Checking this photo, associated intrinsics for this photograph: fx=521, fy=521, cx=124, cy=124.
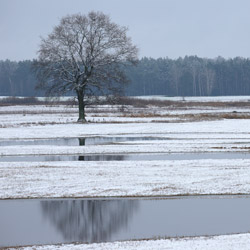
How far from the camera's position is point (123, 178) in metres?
19.8

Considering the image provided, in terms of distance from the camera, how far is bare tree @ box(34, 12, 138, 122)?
54.7m

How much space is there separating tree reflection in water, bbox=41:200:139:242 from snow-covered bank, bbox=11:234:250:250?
0.69 meters

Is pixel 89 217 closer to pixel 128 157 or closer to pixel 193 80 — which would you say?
pixel 128 157

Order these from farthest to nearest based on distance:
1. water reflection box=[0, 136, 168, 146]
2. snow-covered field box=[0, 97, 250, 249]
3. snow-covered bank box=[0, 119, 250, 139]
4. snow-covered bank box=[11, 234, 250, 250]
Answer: snow-covered bank box=[0, 119, 250, 139]
water reflection box=[0, 136, 168, 146]
snow-covered field box=[0, 97, 250, 249]
snow-covered bank box=[11, 234, 250, 250]

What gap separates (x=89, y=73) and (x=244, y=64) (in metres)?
142

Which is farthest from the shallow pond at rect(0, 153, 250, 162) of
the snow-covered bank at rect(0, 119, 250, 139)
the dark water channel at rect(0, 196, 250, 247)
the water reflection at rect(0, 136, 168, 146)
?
the snow-covered bank at rect(0, 119, 250, 139)

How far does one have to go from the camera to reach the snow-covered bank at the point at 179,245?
36.4 ft

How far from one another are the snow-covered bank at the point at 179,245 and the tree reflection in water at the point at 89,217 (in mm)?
687

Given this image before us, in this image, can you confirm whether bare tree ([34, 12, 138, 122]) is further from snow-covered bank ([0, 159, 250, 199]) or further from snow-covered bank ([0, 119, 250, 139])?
snow-covered bank ([0, 159, 250, 199])

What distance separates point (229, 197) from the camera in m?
16.4

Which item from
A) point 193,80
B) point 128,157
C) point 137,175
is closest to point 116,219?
point 137,175

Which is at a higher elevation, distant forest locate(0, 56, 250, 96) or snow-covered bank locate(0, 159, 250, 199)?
distant forest locate(0, 56, 250, 96)

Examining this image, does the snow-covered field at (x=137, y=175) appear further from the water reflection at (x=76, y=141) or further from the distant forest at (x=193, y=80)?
the distant forest at (x=193, y=80)

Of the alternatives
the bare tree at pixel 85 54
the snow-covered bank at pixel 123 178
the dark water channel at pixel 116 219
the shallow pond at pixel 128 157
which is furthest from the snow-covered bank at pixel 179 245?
the bare tree at pixel 85 54
